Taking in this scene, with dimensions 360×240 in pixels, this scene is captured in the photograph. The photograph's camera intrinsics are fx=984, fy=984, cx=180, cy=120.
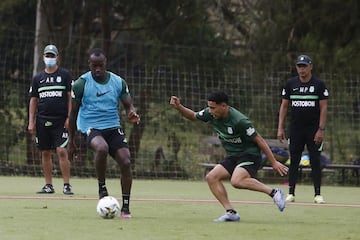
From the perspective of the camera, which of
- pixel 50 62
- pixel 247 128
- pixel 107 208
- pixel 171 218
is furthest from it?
pixel 50 62

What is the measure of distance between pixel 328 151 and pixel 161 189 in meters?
5.81

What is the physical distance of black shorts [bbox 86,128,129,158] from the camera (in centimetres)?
1112

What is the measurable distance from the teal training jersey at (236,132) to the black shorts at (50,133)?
4.19 metres

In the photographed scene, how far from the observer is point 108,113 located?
1122cm

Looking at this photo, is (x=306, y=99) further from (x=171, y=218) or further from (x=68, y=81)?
(x=171, y=218)

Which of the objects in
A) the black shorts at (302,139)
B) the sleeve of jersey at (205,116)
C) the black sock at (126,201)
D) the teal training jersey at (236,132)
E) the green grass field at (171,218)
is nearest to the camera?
the green grass field at (171,218)

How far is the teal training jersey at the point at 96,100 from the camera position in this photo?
1116 cm

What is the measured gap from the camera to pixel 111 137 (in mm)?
11219

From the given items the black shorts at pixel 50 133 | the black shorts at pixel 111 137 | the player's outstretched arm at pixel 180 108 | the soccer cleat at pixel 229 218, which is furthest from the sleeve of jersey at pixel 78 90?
the black shorts at pixel 50 133

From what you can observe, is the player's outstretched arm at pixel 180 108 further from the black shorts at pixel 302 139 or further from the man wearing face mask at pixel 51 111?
the man wearing face mask at pixel 51 111

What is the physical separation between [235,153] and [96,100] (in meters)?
1.69

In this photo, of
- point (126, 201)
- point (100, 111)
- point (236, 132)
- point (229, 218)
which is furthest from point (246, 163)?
point (100, 111)

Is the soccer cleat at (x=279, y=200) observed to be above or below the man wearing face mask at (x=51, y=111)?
below

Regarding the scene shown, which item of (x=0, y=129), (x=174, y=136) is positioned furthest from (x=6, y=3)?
(x=174, y=136)
